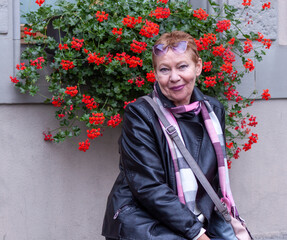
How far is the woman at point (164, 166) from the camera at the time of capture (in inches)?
90.2

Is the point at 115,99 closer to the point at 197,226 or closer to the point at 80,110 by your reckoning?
the point at 80,110

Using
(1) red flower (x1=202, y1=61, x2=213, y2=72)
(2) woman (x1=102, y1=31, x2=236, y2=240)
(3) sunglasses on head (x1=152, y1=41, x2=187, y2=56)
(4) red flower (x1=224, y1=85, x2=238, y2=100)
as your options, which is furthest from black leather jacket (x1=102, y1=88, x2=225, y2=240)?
(4) red flower (x1=224, y1=85, x2=238, y2=100)

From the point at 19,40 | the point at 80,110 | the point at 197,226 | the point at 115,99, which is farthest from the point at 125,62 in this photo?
the point at 197,226

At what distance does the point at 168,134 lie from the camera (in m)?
2.43

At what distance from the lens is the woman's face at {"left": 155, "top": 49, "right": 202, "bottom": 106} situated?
2.51m

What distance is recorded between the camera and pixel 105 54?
3611 millimetres

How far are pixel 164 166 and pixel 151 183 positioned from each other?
0.49 feet

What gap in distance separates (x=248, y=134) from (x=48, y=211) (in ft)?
6.35

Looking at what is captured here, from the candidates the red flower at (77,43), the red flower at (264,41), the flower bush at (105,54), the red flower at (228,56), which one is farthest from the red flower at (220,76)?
the red flower at (77,43)

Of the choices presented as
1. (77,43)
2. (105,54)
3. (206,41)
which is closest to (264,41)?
(206,41)

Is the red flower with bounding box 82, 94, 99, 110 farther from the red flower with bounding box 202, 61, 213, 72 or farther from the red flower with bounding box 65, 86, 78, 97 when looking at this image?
the red flower with bounding box 202, 61, 213, 72

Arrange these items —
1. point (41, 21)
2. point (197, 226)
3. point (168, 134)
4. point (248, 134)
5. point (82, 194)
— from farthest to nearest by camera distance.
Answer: point (248, 134) < point (82, 194) < point (41, 21) < point (168, 134) < point (197, 226)

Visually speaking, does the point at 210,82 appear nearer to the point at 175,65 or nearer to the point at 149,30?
the point at 149,30

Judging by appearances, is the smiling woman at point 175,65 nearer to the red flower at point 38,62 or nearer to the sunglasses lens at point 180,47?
the sunglasses lens at point 180,47
